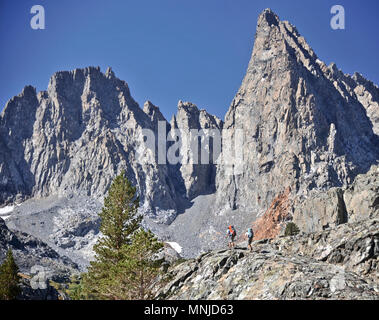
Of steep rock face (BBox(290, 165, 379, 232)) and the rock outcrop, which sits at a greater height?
steep rock face (BBox(290, 165, 379, 232))

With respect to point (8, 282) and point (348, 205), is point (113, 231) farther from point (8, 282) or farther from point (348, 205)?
point (348, 205)

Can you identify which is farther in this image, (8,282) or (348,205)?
(348,205)

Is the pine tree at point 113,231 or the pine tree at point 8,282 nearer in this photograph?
the pine tree at point 113,231

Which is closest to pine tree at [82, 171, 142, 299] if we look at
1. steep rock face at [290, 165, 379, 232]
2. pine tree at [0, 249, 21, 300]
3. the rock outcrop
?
the rock outcrop

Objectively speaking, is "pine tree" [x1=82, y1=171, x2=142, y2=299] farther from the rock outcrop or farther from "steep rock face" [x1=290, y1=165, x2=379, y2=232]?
"steep rock face" [x1=290, y1=165, x2=379, y2=232]

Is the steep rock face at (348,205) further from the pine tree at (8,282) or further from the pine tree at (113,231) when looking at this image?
the pine tree at (8,282)

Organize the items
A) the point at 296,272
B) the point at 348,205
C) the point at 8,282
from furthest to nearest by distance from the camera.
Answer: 1. the point at 348,205
2. the point at 8,282
3. the point at 296,272

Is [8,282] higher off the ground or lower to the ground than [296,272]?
lower

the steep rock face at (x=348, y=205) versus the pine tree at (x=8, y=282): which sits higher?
the steep rock face at (x=348, y=205)

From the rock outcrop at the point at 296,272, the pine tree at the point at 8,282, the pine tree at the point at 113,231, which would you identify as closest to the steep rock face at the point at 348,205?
the rock outcrop at the point at 296,272

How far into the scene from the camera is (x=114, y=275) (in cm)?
3006

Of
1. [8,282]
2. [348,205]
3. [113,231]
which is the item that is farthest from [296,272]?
[8,282]

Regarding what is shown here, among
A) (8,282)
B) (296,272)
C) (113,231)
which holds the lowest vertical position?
(8,282)
